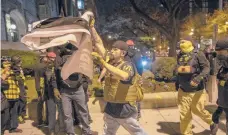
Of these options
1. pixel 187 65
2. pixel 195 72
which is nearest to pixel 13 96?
pixel 187 65

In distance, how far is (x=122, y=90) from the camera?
382cm

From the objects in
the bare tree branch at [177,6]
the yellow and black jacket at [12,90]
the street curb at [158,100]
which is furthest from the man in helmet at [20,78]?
the bare tree branch at [177,6]

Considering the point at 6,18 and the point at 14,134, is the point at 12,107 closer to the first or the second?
the point at 14,134

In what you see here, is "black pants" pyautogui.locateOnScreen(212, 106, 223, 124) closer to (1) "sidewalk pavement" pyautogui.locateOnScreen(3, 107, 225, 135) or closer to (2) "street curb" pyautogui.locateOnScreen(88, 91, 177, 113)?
(1) "sidewalk pavement" pyautogui.locateOnScreen(3, 107, 225, 135)

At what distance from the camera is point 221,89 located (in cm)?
454

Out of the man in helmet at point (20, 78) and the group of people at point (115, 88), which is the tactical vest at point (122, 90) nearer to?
the group of people at point (115, 88)

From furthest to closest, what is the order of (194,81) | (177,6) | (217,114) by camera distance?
(177,6) → (217,114) → (194,81)

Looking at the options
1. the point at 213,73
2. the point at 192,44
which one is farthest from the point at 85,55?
the point at 213,73

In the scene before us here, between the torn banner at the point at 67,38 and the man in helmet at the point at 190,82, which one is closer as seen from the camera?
the torn banner at the point at 67,38

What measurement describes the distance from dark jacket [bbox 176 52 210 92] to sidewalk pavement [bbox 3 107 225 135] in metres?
1.11

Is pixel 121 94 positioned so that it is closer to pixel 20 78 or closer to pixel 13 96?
pixel 13 96

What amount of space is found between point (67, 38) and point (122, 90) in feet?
3.65

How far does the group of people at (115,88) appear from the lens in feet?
12.6

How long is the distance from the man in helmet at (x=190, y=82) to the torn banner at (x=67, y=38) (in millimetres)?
1698
